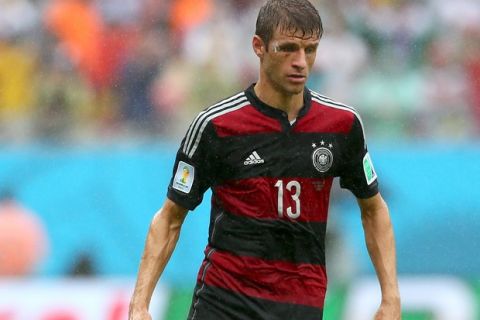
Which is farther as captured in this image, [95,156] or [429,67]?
[429,67]

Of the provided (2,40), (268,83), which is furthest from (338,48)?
(268,83)

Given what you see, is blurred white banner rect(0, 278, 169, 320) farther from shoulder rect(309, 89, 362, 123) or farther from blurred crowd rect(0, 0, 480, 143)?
shoulder rect(309, 89, 362, 123)

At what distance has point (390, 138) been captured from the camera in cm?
1086

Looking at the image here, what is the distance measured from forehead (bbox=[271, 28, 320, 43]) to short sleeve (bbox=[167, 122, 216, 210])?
19.1 inches

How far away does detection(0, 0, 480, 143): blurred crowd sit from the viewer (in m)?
11.2

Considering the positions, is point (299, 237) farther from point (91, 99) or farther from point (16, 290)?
point (91, 99)

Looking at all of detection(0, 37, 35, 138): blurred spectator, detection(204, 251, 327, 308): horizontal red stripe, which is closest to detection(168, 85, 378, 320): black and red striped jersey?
detection(204, 251, 327, 308): horizontal red stripe

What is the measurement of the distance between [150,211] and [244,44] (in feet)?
6.15

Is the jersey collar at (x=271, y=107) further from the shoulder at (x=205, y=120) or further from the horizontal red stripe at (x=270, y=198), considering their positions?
the horizontal red stripe at (x=270, y=198)

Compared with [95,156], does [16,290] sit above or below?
below

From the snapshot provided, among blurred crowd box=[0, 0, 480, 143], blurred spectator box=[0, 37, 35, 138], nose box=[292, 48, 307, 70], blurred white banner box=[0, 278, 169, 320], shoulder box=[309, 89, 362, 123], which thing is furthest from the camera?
blurred spectator box=[0, 37, 35, 138]

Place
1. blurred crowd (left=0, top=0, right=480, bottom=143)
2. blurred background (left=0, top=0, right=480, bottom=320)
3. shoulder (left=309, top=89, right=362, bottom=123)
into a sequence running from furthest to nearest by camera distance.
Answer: blurred crowd (left=0, top=0, right=480, bottom=143) < blurred background (left=0, top=0, right=480, bottom=320) < shoulder (left=309, top=89, right=362, bottom=123)

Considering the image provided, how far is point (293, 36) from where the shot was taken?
5602mm

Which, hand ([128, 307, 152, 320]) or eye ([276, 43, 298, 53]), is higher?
eye ([276, 43, 298, 53])
